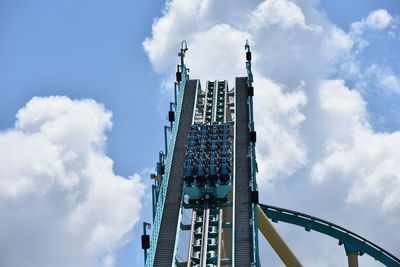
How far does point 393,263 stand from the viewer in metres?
34.1

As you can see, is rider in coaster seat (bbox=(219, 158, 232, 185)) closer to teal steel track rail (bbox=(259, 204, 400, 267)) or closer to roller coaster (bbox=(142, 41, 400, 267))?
roller coaster (bbox=(142, 41, 400, 267))

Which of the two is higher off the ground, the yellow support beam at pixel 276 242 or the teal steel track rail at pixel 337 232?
the teal steel track rail at pixel 337 232

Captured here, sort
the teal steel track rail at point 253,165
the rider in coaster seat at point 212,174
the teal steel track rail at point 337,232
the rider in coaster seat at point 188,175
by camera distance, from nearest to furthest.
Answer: the teal steel track rail at point 253,165, the rider in coaster seat at point 212,174, the rider in coaster seat at point 188,175, the teal steel track rail at point 337,232

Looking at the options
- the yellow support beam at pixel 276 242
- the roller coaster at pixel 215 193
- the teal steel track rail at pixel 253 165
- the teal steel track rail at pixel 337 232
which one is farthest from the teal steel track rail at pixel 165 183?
the teal steel track rail at pixel 337 232

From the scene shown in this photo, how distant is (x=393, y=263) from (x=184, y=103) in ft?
48.3

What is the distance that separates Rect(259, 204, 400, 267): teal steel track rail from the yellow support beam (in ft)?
11.9

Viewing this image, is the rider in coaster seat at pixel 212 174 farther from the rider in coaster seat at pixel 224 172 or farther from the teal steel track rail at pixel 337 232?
the teal steel track rail at pixel 337 232

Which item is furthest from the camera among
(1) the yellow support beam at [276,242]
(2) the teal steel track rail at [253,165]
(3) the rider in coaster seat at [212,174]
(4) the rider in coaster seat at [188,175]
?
(1) the yellow support beam at [276,242]

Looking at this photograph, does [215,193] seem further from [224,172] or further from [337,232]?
[337,232]

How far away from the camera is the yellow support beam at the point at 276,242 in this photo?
31.2m

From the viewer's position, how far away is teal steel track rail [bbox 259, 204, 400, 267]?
113 feet

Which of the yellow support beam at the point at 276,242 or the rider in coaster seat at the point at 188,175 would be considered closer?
the rider in coaster seat at the point at 188,175

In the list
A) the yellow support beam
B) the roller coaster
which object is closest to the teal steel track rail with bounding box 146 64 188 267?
the roller coaster

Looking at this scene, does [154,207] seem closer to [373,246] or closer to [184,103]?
[184,103]
